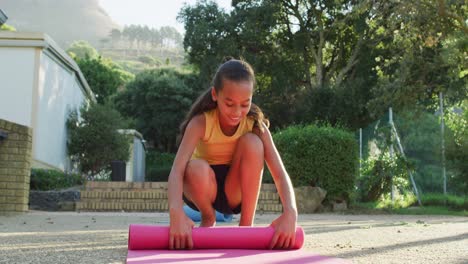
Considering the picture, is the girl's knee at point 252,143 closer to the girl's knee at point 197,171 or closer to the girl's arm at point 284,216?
the girl's arm at point 284,216

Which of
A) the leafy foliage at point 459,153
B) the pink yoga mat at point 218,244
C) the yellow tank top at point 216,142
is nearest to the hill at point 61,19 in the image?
the leafy foliage at point 459,153

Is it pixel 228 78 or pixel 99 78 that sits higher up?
pixel 99 78

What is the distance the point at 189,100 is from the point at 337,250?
24.7 meters

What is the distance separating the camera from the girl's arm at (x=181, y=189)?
2.88 metres

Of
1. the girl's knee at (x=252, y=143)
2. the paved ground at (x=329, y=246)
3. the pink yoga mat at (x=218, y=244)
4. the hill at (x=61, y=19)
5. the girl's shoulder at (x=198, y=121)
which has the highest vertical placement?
the hill at (x=61, y=19)

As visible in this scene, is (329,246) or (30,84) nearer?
(329,246)

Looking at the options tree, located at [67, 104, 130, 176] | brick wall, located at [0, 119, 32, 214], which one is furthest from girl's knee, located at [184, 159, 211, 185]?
tree, located at [67, 104, 130, 176]

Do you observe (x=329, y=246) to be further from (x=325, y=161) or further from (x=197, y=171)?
(x=325, y=161)

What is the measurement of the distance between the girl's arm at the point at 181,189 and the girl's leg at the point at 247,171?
0.26m

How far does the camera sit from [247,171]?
3.31m

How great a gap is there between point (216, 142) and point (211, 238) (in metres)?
0.67

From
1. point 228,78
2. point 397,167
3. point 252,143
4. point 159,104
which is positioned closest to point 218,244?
point 252,143

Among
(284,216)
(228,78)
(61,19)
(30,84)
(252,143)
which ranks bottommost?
(284,216)

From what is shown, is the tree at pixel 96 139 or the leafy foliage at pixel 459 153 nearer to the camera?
the leafy foliage at pixel 459 153
